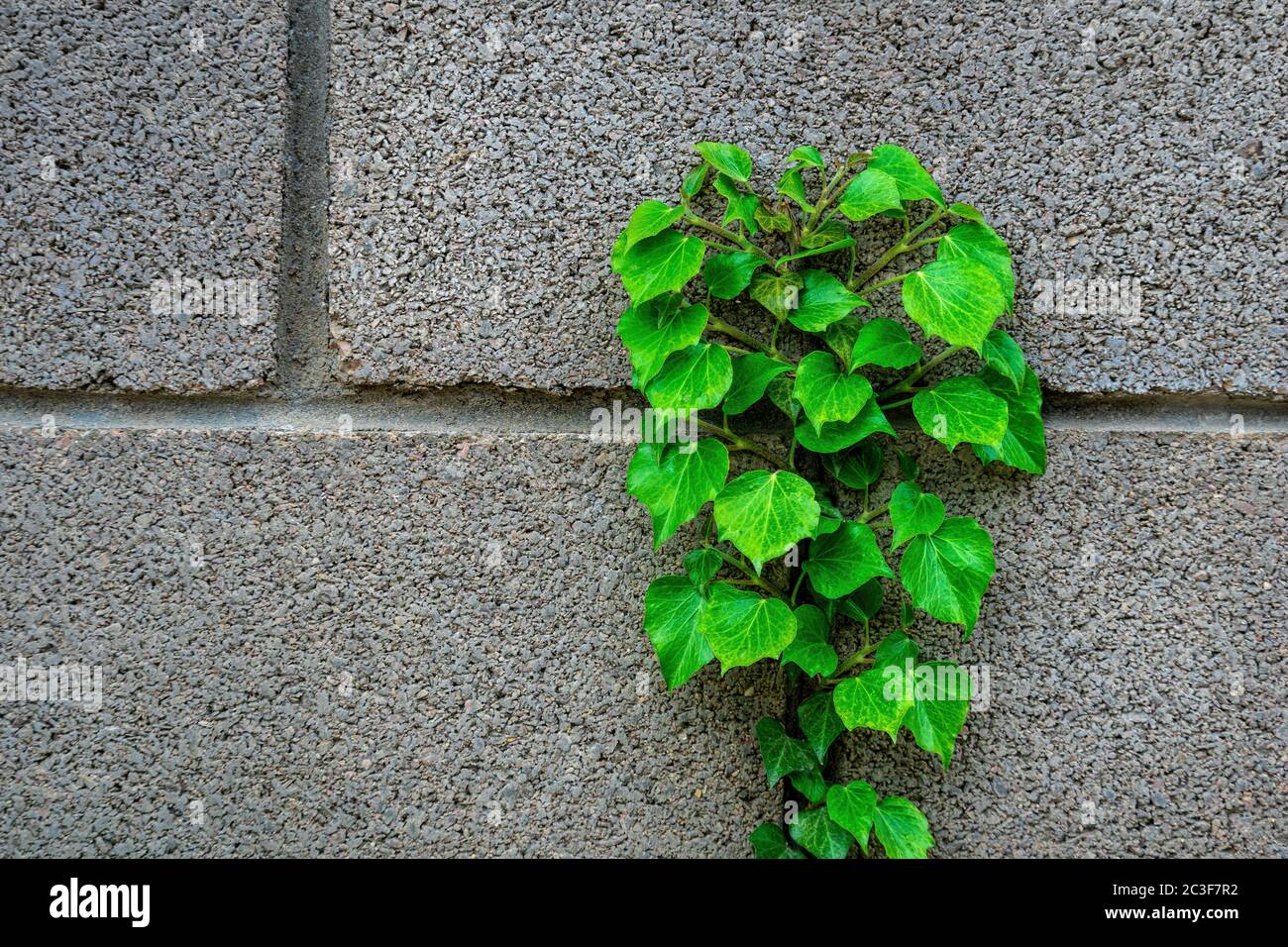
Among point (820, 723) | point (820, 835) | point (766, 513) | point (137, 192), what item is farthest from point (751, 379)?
point (137, 192)

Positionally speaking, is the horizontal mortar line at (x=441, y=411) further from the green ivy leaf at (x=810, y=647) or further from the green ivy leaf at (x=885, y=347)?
the green ivy leaf at (x=810, y=647)

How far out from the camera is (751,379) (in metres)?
0.85

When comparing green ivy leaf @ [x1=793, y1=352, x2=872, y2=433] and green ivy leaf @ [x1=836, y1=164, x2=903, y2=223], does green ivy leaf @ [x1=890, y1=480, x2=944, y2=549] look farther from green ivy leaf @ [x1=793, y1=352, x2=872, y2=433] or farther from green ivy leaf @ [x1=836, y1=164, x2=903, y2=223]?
green ivy leaf @ [x1=836, y1=164, x2=903, y2=223]

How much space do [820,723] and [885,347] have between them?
1.28 ft

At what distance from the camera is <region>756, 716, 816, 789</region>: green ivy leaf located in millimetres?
866

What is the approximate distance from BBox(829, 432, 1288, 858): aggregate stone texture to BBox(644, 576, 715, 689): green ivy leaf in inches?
9.7

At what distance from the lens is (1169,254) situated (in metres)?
0.92

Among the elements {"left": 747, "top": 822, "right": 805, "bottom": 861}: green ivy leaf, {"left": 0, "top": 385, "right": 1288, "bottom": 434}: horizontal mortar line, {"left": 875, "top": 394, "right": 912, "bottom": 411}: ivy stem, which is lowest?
{"left": 747, "top": 822, "right": 805, "bottom": 861}: green ivy leaf

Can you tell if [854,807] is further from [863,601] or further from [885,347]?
[885,347]

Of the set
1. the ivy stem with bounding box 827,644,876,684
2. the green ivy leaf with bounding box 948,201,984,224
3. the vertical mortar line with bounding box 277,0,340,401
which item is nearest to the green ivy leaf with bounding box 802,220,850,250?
the green ivy leaf with bounding box 948,201,984,224

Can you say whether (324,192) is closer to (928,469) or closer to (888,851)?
(928,469)

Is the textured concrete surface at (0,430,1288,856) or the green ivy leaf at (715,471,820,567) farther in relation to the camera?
the textured concrete surface at (0,430,1288,856)

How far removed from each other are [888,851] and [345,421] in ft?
2.37

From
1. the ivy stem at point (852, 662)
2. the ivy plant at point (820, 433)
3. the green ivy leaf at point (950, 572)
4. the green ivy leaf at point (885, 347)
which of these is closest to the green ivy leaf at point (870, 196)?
the ivy plant at point (820, 433)
